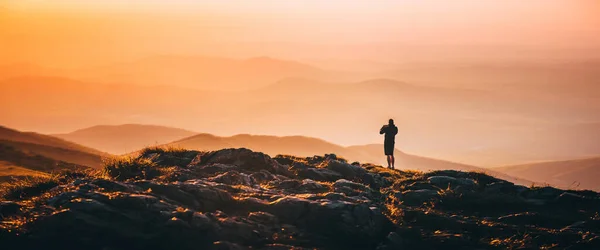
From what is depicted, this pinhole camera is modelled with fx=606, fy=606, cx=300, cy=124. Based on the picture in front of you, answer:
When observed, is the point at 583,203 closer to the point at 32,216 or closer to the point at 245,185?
the point at 245,185

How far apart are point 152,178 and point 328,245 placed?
27.5ft

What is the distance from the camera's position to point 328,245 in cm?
1958

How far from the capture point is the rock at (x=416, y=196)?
2497cm

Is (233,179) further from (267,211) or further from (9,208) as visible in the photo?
(9,208)

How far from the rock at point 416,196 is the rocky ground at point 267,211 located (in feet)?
0.14

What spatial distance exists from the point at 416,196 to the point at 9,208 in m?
15.4

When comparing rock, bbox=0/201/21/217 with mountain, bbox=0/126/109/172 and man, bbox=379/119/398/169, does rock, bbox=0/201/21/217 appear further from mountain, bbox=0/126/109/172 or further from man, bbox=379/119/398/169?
mountain, bbox=0/126/109/172

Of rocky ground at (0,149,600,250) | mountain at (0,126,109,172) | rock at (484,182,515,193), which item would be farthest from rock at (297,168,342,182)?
mountain at (0,126,109,172)

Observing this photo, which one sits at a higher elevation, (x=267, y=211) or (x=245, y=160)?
(x=245, y=160)

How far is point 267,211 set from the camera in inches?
829

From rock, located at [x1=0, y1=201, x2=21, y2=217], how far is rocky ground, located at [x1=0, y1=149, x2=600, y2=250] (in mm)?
33

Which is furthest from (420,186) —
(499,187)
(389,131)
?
(389,131)

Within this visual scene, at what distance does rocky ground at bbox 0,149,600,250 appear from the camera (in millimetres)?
18750

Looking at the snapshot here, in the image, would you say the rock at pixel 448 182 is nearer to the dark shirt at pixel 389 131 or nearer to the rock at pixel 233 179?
the dark shirt at pixel 389 131
